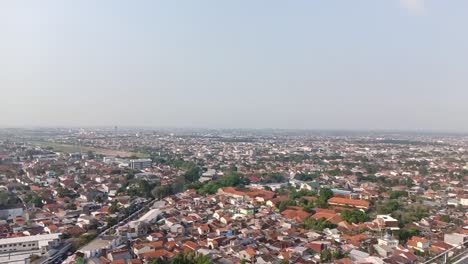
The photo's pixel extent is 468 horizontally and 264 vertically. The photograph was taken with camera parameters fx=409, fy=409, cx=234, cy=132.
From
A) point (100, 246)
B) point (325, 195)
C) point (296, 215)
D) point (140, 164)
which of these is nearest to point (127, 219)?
point (100, 246)

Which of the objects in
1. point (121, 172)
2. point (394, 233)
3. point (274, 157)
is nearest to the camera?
point (394, 233)

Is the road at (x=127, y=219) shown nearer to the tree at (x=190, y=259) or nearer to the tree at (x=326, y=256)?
the tree at (x=190, y=259)

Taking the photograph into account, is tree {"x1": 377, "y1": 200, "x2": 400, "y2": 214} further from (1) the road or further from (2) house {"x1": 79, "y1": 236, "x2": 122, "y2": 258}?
(2) house {"x1": 79, "y1": 236, "x2": 122, "y2": 258}

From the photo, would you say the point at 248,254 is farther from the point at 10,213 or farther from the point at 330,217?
the point at 10,213

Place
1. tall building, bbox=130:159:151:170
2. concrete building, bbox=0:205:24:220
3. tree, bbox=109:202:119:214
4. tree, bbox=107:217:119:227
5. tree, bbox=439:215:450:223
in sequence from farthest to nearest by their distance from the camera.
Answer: tall building, bbox=130:159:151:170 → tree, bbox=109:202:119:214 → concrete building, bbox=0:205:24:220 → tree, bbox=107:217:119:227 → tree, bbox=439:215:450:223

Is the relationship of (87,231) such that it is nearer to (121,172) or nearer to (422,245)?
(422,245)

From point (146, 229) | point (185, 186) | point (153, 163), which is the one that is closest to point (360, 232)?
point (146, 229)

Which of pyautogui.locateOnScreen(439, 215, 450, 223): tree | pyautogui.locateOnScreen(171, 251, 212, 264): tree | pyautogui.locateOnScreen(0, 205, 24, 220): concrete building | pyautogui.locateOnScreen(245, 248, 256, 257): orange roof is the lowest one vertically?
pyautogui.locateOnScreen(0, 205, 24, 220): concrete building

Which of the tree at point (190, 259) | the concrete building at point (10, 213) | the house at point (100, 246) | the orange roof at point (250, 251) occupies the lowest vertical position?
the concrete building at point (10, 213)

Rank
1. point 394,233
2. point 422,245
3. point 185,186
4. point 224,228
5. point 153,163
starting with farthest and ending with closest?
point 153,163
point 185,186
point 224,228
point 394,233
point 422,245

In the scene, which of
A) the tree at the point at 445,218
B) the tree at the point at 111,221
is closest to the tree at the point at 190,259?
the tree at the point at 111,221

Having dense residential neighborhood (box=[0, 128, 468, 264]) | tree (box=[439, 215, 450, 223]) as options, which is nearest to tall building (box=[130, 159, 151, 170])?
dense residential neighborhood (box=[0, 128, 468, 264])
